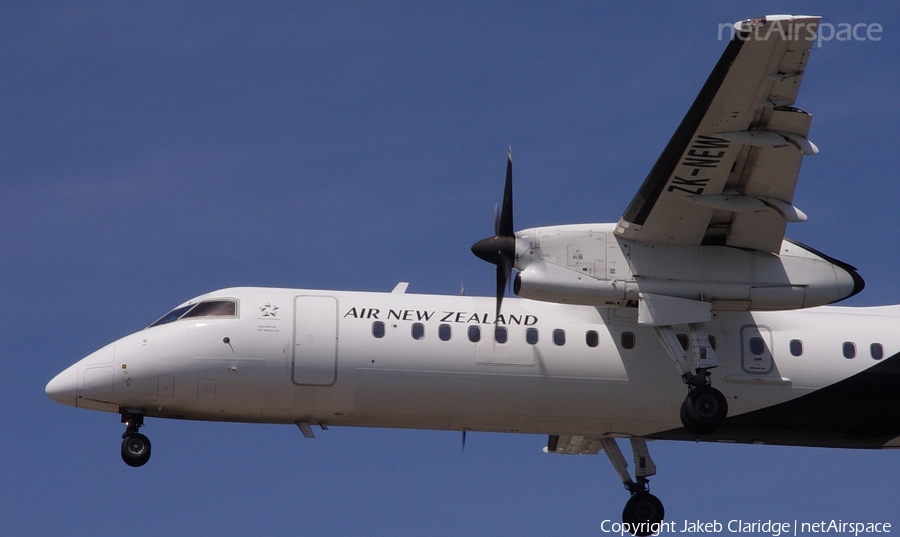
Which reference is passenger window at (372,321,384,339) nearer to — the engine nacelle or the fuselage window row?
the fuselage window row

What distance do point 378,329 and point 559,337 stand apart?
2.80 m

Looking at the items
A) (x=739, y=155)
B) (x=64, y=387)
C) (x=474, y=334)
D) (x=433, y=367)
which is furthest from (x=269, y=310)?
(x=739, y=155)

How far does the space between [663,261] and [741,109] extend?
2937mm

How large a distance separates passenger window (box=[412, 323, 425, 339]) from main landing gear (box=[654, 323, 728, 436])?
141 inches

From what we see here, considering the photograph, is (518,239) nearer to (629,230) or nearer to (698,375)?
(629,230)

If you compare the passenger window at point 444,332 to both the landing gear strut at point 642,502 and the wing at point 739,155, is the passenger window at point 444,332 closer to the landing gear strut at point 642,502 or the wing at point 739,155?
the wing at point 739,155

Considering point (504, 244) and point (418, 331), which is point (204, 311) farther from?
point (504, 244)

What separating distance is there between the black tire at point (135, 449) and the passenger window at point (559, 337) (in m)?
6.42

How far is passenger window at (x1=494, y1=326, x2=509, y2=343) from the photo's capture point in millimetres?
21781

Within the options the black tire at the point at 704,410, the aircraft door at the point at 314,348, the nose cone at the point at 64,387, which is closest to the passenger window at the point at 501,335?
the aircraft door at the point at 314,348

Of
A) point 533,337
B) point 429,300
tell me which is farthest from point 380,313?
point 533,337

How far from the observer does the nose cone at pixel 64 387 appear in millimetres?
21328

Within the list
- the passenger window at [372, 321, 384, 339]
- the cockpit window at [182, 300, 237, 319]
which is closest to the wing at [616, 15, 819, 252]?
the passenger window at [372, 321, 384, 339]

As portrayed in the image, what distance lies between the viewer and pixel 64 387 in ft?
70.0
